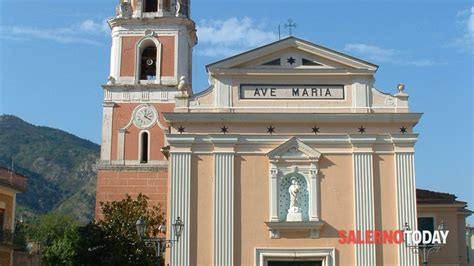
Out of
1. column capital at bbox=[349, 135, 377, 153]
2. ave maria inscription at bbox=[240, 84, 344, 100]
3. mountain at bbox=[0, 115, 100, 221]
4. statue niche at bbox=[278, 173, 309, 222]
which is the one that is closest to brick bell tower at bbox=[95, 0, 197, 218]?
ave maria inscription at bbox=[240, 84, 344, 100]

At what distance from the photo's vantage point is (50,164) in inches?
5989

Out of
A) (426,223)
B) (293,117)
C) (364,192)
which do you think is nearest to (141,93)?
(293,117)

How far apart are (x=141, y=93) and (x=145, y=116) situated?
4.08 ft

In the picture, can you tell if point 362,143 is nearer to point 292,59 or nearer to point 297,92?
point 297,92

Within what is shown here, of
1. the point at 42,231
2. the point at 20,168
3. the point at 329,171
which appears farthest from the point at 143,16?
the point at 20,168

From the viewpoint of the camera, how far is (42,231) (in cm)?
6969

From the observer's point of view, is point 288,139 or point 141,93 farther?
point 141,93

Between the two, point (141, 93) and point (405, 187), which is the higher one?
point (141, 93)

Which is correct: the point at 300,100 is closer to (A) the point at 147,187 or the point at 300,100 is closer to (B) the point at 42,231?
(A) the point at 147,187

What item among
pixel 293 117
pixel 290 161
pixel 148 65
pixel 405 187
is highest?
pixel 148 65

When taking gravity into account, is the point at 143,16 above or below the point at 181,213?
above

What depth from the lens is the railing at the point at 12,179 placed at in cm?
3388

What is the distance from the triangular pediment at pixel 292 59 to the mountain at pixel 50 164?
106731 millimetres

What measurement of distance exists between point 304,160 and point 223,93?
363 centimetres
